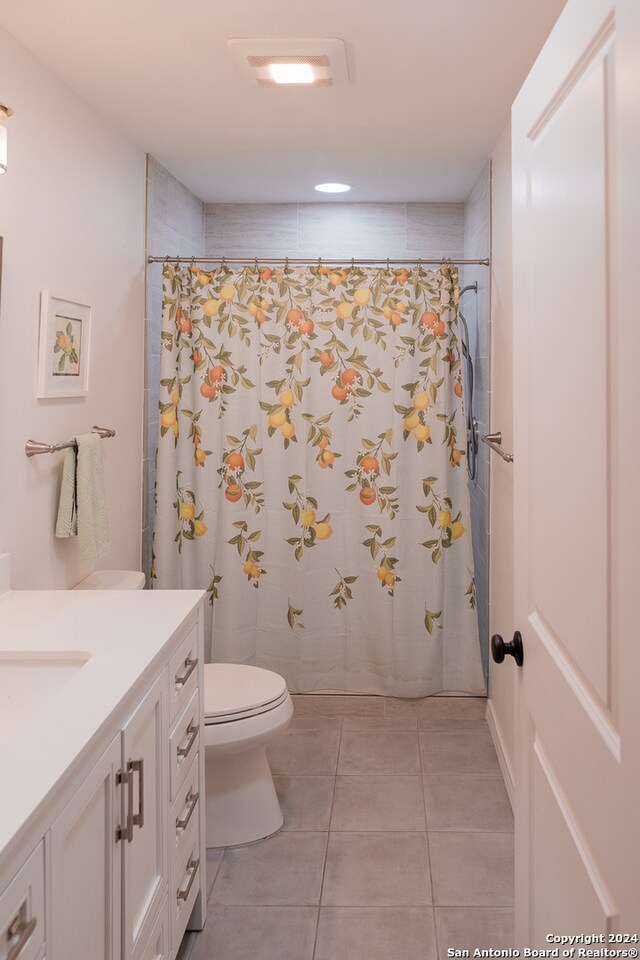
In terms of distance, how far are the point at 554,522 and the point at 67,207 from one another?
2063 mm

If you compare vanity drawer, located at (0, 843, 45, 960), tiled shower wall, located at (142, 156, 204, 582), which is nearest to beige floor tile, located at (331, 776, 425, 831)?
tiled shower wall, located at (142, 156, 204, 582)

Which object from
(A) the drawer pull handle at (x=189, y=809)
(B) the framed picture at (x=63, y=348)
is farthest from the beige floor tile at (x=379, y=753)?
(B) the framed picture at (x=63, y=348)

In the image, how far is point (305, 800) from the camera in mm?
2998

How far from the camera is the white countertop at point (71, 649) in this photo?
3.89ft

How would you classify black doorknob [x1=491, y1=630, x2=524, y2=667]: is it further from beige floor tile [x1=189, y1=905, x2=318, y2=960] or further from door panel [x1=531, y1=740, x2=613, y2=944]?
beige floor tile [x1=189, y1=905, x2=318, y2=960]

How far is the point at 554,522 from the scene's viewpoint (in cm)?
136

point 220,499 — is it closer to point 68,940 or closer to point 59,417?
point 59,417

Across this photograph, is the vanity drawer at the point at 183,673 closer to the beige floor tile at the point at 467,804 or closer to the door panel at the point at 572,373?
the door panel at the point at 572,373

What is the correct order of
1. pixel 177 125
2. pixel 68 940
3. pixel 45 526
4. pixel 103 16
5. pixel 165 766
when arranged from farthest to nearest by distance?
pixel 177 125, pixel 45 526, pixel 103 16, pixel 165 766, pixel 68 940

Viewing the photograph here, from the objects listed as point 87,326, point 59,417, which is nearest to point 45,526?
point 59,417

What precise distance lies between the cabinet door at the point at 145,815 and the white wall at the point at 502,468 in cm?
151

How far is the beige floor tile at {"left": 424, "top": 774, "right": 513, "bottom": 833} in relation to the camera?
2824mm

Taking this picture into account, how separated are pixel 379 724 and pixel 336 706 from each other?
0.27m

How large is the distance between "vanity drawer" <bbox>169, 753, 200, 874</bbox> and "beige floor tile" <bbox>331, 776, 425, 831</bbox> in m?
0.79
